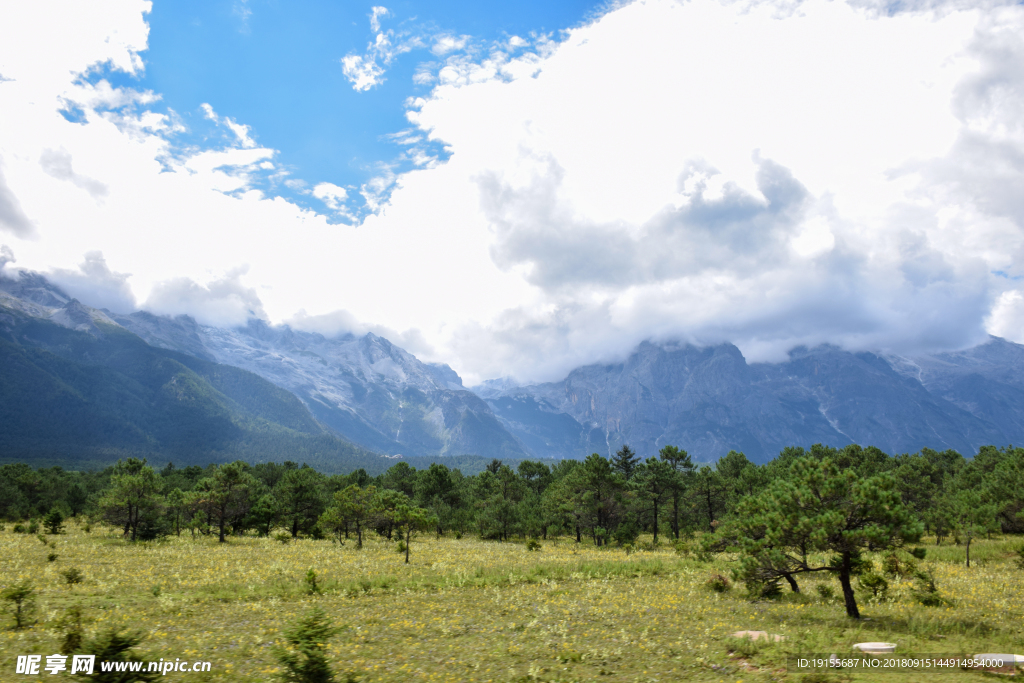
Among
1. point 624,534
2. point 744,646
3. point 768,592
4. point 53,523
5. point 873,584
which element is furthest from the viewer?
point 624,534

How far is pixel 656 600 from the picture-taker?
24.2m

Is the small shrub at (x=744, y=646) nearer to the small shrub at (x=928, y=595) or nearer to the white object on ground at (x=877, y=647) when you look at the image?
the white object on ground at (x=877, y=647)

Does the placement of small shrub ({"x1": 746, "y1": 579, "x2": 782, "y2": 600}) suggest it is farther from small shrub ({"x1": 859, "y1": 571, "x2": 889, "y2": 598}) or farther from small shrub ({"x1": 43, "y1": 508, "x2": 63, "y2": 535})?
small shrub ({"x1": 43, "y1": 508, "x2": 63, "y2": 535})

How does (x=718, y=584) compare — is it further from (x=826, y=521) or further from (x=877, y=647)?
(x=877, y=647)

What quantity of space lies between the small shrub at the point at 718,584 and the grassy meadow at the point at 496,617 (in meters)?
0.49

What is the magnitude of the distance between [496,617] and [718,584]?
1465 cm

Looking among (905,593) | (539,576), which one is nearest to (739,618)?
(905,593)

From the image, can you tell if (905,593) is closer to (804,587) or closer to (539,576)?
(804,587)

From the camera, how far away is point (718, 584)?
27.2 meters

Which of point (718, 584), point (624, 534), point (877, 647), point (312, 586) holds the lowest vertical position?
point (624, 534)

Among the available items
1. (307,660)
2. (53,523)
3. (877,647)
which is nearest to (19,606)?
(307,660)

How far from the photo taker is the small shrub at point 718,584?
27.2 m

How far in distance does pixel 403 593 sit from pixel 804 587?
23169 mm

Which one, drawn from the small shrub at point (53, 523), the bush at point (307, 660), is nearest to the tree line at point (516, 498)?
the small shrub at point (53, 523)
